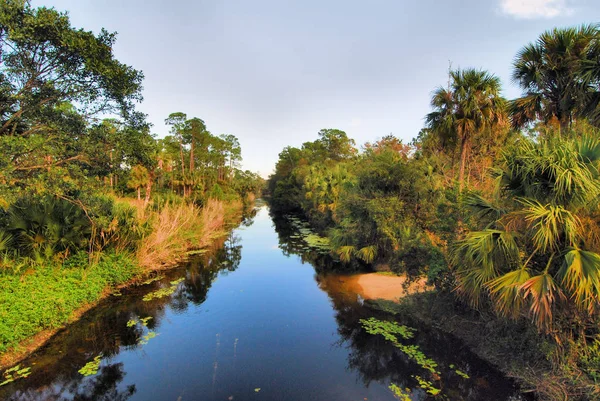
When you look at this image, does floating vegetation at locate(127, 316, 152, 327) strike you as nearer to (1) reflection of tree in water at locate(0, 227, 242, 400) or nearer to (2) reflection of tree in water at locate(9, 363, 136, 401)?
(1) reflection of tree in water at locate(0, 227, 242, 400)

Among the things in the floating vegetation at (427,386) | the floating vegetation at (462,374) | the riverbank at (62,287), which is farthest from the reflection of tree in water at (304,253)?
the floating vegetation at (427,386)

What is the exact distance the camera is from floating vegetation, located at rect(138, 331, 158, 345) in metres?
8.02

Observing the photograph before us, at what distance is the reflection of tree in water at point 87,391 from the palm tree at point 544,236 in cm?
712

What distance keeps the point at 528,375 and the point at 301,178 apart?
1528 inches

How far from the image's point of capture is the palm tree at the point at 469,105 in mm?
14125

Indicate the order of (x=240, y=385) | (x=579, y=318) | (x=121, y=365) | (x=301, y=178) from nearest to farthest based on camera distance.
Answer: (x=579, y=318)
(x=240, y=385)
(x=121, y=365)
(x=301, y=178)

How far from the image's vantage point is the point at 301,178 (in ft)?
144

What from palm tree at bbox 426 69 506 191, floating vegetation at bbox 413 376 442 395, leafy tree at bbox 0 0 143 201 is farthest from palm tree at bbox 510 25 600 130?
leafy tree at bbox 0 0 143 201

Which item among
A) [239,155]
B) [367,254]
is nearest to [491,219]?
[367,254]

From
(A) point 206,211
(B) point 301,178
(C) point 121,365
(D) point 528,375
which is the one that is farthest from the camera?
(B) point 301,178

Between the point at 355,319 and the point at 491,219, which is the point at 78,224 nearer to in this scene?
the point at 355,319

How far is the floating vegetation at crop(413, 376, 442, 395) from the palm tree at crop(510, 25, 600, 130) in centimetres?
876

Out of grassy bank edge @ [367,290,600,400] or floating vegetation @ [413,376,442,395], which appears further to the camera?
floating vegetation @ [413,376,442,395]

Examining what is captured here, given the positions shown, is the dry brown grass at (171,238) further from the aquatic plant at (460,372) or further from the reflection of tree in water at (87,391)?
the aquatic plant at (460,372)
